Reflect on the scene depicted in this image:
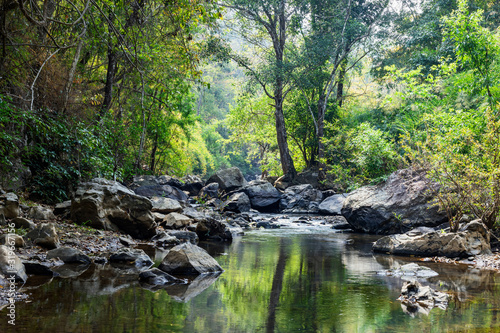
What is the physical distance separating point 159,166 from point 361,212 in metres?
13.7

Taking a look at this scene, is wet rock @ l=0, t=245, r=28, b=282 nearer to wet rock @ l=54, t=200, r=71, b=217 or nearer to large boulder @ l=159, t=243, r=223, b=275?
large boulder @ l=159, t=243, r=223, b=275

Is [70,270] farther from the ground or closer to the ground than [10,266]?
closer to the ground

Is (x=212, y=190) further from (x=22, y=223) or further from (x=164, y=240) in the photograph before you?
(x=22, y=223)

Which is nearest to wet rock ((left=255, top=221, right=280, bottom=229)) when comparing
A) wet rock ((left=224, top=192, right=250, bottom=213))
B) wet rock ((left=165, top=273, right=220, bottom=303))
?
wet rock ((left=224, top=192, right=250, bottom=213))

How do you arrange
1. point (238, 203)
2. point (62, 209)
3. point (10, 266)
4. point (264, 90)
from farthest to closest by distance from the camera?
point (264, 90)
point (238, 203)
point (62, 209)
point (10, 266)

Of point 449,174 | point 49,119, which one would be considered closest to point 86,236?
point 49,119

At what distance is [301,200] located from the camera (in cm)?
1873

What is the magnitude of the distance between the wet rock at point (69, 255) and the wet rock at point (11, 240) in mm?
400

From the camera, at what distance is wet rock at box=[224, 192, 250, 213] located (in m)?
15.9

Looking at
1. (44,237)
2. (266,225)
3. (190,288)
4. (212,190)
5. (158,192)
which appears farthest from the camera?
(212,190)

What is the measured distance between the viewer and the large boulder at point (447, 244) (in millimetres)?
7379

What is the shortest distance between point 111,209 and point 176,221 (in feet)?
6.38

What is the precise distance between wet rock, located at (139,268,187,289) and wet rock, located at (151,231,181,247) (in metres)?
2.93

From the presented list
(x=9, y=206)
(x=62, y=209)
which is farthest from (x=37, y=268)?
(x=62, y=209)
